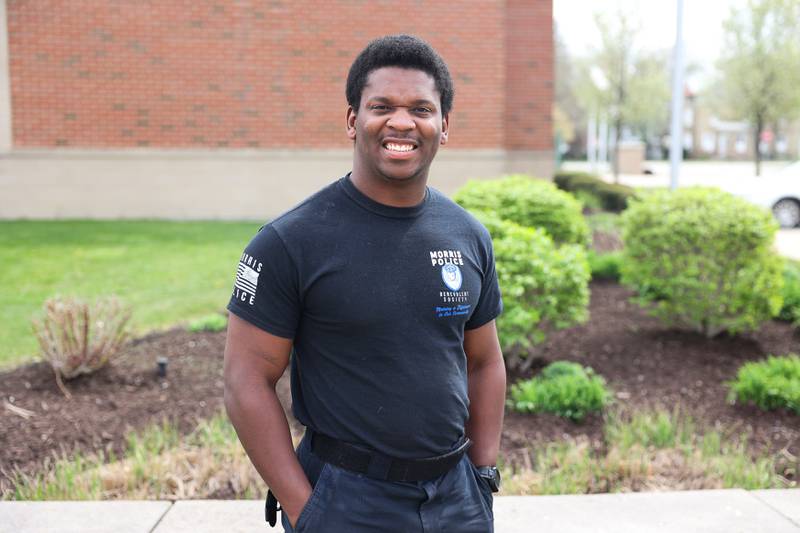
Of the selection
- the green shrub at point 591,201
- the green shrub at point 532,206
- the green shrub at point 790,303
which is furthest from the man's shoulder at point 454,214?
the green shrub at point 591,201

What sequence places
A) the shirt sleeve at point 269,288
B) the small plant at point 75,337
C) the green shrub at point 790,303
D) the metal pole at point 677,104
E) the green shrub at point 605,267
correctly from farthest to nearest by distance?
the metal pole at point 677,104, the green shrub at point 605,267, the green shrub at point 790,303, the small plant at point 75,337, the shirt sleeve at point 269,288

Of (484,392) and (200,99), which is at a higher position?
(200,99)

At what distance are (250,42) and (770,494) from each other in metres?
12.2

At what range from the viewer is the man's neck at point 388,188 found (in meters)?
2.18

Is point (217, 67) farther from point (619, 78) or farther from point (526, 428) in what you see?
point (619, 78)

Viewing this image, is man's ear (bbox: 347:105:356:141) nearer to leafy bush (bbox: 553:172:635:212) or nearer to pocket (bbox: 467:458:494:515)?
pocket (bbox: 467:458:494:515)

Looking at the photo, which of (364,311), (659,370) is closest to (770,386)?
(659,370)

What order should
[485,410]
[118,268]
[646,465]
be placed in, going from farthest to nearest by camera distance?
[118,268] < [646,465] < [485,410]

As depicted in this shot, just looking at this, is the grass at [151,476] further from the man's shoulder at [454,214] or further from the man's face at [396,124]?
the man's face at [396,124]

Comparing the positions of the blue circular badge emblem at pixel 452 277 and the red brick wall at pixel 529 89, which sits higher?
the red brick wall at pixel 529 89

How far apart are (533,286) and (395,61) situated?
151 inches

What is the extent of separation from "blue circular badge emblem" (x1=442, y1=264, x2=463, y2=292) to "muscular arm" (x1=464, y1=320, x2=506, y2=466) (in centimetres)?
28

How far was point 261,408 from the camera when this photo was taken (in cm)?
211

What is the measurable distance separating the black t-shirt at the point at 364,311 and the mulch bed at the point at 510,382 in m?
2.61
